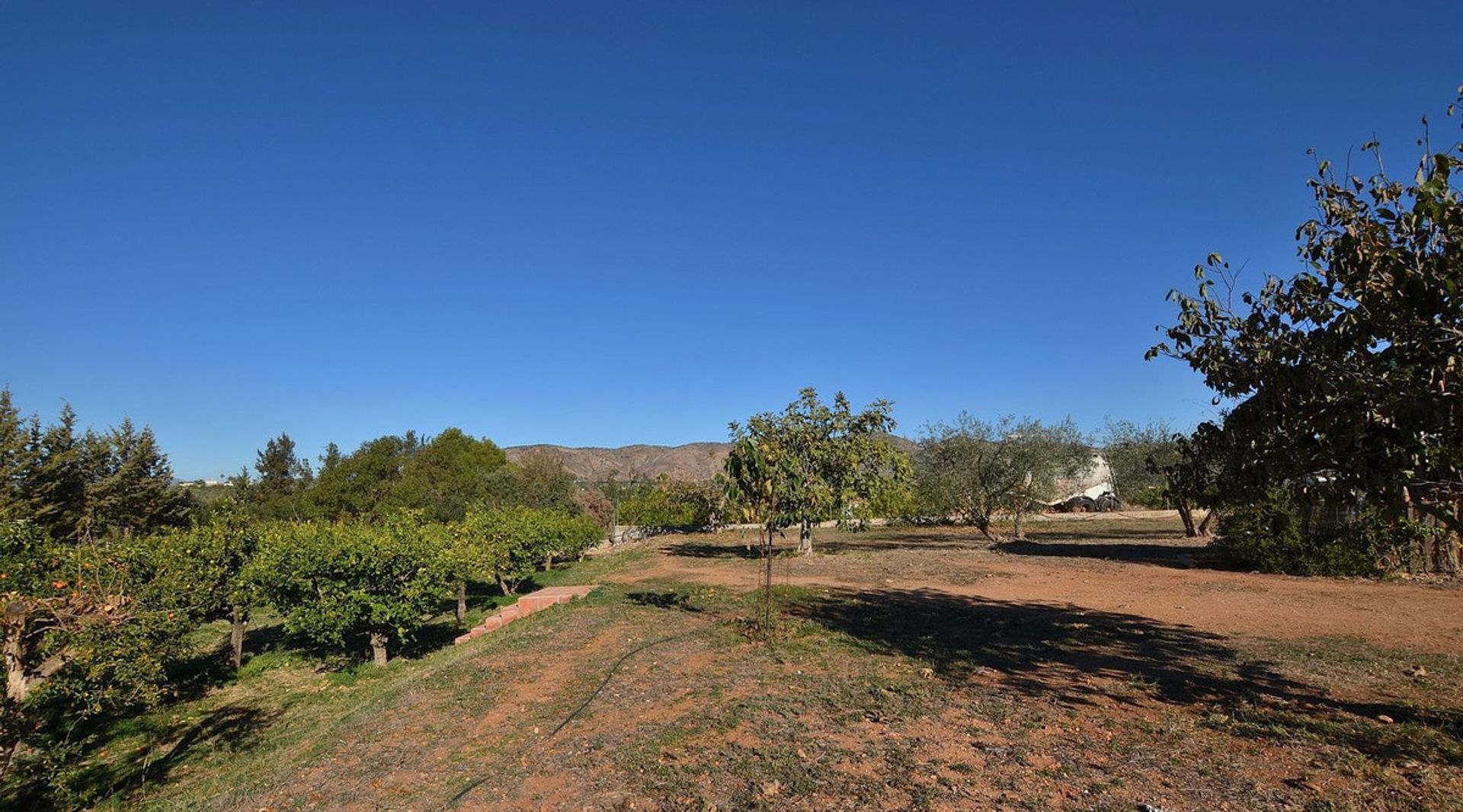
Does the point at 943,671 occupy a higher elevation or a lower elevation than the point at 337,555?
lower

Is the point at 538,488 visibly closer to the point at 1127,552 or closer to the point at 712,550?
the point at 712,550

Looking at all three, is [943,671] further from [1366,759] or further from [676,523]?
[676,523]

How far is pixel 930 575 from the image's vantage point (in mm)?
18688

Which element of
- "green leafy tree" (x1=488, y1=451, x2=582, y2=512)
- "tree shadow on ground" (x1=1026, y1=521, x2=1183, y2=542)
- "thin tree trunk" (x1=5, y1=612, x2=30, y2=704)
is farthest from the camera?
"green leafy tree" (x1=488, y1=451, x2=582, y2=512)

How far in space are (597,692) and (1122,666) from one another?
21.1 ft

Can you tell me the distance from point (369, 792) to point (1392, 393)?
837 cm

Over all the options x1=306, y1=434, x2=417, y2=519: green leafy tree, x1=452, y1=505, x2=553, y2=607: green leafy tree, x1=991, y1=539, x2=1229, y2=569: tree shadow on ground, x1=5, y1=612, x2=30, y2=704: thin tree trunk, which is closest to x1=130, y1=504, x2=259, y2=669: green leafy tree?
x1=452, y1=505, x2=553, y2=607: green leafy tree

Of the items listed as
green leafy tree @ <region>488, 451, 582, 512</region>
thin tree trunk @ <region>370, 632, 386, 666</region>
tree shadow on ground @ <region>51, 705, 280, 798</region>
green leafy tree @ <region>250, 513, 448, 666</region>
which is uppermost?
green leafy tree @ <region>488, 451, 582, 512</region>

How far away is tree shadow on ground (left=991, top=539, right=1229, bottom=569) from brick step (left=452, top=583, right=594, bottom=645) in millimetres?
15465

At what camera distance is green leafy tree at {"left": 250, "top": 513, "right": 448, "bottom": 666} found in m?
11.1

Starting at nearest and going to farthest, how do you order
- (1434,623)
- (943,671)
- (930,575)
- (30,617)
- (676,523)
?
(30,617), (943,671), (1434,623), (930,575), (676,523)

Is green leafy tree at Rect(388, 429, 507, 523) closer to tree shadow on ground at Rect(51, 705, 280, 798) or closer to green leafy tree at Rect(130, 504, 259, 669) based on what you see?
green leafy tree at Rect(130, 504, 259, 669)

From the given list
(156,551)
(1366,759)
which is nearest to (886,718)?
(1366,759)

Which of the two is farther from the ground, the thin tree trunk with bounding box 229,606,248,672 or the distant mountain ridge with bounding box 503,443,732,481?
the distant mountain ridge with bounding box 503,443,732,481
